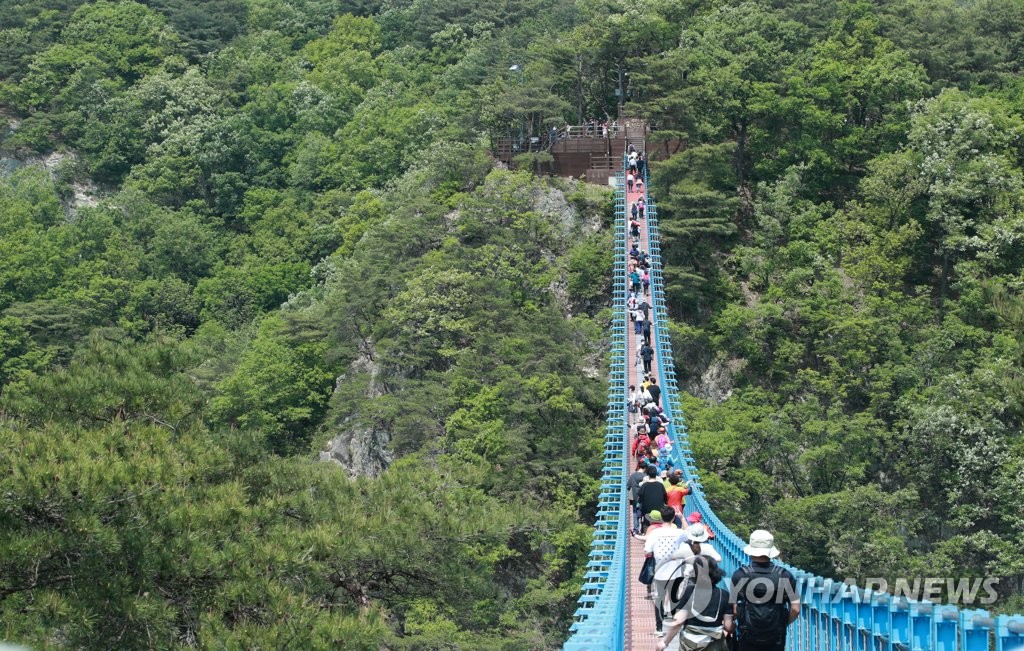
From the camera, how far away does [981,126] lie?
33.1 meters

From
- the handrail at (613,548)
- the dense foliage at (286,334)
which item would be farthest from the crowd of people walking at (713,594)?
the dense foliage at (286,334)

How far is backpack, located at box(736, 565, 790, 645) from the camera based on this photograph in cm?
738

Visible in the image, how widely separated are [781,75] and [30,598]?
98.1ft

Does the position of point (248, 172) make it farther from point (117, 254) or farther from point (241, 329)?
point (241, 329)

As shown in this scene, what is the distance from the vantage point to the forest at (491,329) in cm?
1228

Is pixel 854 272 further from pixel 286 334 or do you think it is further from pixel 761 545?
pixel 761 545

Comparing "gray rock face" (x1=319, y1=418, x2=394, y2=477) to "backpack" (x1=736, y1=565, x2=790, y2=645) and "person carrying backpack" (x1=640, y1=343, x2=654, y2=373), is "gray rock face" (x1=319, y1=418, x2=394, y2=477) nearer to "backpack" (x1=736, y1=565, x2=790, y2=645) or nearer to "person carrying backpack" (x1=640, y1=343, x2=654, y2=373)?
"person carrying backpack" (x1=640, y1=343, x2=654, y2=373)

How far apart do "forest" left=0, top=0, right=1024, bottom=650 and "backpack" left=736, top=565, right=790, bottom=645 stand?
4.77m

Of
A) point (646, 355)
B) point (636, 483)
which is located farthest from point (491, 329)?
point (636, 483)

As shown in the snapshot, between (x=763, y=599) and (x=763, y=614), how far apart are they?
79mm

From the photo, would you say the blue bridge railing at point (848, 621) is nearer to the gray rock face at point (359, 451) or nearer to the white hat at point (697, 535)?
the white hat at point (697, 535)

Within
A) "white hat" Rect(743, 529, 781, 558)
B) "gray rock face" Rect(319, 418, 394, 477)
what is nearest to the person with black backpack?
"white hat" Rect(743, 529, 781, 558)

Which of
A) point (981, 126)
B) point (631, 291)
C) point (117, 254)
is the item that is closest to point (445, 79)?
point (117, 254)

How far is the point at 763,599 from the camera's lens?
291 inches
